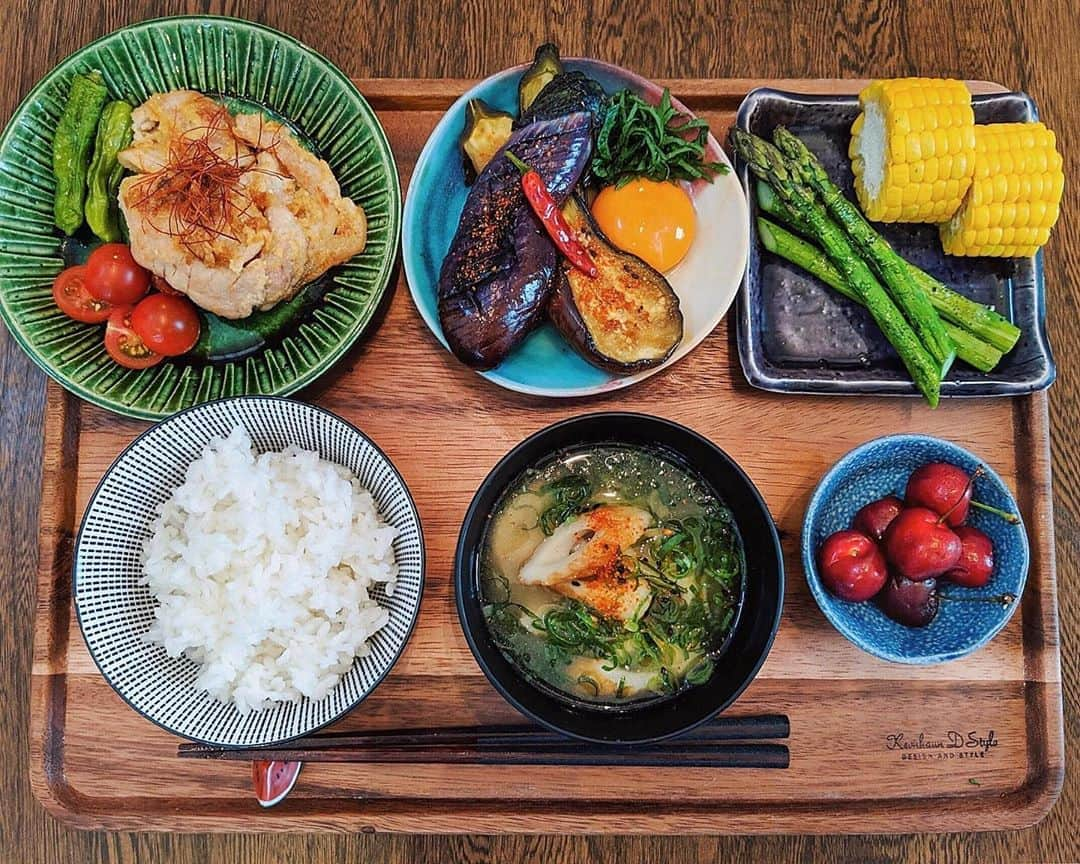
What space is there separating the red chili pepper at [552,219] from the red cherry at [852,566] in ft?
3.16

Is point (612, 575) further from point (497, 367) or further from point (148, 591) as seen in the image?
point (148, 591)

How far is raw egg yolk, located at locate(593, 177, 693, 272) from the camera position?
2379mm

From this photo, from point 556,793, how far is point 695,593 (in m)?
0.69

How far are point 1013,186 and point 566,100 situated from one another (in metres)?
1.26

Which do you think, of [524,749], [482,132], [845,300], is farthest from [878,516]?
[482,132]

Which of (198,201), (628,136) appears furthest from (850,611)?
(198,201)

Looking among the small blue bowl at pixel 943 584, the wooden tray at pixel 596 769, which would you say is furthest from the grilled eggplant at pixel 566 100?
the small blue bowl at pixel 943 584

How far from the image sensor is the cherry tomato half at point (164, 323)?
2258 mm

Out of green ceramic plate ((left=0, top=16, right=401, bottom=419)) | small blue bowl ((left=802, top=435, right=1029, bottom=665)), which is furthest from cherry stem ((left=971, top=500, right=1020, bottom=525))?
green ceramic plate ((left=0, top=16, right=401, bottom=419))

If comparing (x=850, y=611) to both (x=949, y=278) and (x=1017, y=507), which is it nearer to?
(x=1017, y=507)

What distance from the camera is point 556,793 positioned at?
233 centimetres

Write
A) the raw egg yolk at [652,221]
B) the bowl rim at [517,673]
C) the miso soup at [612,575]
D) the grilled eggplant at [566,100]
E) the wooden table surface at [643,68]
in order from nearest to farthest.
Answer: the bowl rim at [517,673]
the miso soup at [612,575]
the grilled eggplant at [566,100]
the raw egg yolk at [652,221]
the wooden table surface at [643,68]

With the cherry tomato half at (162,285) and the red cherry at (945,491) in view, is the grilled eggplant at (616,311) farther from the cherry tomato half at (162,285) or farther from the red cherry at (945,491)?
the cherry tomato half at (162,285)

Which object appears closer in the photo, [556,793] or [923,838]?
[556,793]
